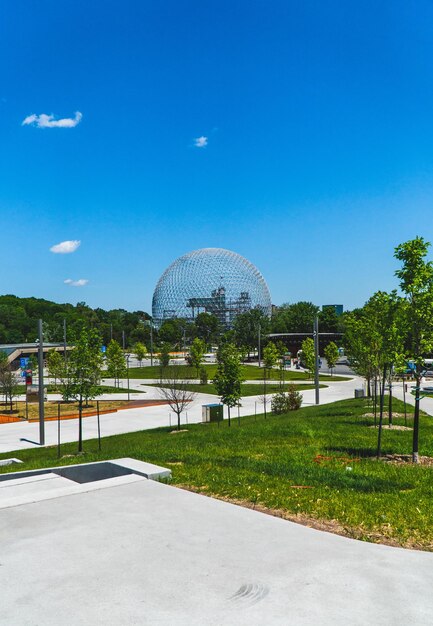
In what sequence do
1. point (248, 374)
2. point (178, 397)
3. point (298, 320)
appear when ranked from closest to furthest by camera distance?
point (178, 397), point (248, 374), point (298, 320)

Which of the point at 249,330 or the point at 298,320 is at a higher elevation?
the point at 298,320

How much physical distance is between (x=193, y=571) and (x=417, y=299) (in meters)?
9.49

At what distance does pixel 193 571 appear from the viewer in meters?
5.90

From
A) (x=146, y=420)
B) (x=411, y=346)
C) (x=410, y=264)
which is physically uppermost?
(x=410, y=264)

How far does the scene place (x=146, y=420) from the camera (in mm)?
32188

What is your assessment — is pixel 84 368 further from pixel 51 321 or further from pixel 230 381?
pixel 51 321

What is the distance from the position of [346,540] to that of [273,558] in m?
1.24

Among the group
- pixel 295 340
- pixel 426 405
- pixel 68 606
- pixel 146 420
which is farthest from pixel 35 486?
pixel 295 340

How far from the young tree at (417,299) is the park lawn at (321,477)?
7.91 ft

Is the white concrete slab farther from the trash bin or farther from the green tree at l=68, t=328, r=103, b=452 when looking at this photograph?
the trash bin

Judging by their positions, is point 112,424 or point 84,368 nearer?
point 84,368

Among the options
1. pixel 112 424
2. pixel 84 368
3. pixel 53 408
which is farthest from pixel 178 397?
pixel 84 368

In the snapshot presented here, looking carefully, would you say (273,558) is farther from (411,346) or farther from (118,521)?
(411,346)

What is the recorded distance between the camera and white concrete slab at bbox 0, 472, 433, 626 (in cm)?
494
